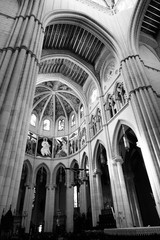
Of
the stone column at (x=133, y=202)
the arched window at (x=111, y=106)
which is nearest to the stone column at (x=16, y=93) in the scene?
the arched window at (x=111, y=106)

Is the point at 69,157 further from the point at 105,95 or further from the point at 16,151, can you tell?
the point at 16,151

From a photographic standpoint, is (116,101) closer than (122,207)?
No

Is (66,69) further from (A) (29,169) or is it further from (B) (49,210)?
(B) (49,210)

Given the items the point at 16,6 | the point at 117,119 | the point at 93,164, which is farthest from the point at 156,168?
the point at 16,6

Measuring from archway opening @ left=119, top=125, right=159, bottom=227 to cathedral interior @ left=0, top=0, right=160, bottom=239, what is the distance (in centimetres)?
9

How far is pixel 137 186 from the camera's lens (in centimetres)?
1680

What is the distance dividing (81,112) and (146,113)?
39.1 ft

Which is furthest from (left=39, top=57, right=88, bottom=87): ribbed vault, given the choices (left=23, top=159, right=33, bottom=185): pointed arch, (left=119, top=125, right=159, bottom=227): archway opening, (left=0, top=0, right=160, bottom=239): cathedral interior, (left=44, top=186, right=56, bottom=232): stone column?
(left=44, top=186, right=56, bottom=232): stone column

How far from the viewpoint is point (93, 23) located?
1350 cm

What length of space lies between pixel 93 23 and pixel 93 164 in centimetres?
1225

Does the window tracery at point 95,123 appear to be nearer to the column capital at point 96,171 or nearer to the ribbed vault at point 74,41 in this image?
the column capital at point 96,171

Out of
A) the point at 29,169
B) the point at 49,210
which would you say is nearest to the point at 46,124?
the point at 29,169

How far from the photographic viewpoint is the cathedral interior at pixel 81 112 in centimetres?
676

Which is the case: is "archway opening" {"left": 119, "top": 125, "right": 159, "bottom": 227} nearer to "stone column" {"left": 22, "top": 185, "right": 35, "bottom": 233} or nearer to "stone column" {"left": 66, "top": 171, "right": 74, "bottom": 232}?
"stone column" {"left": 66, "top": 171, "right": 74, "bottom": 232}
